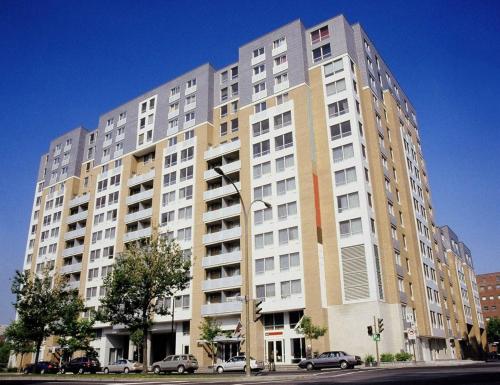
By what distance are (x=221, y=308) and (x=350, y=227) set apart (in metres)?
18.0

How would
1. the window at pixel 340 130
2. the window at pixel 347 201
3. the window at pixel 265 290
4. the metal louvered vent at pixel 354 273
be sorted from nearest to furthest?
the metal louvered vent at pixel 354 273 < the window at pixel 347 201 < the window at pixel 265 290 < the window at pixel 340 130

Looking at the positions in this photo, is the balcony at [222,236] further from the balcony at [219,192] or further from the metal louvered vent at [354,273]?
the metal louvered vent at [354,273]

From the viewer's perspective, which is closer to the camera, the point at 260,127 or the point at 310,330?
the point at 310,330

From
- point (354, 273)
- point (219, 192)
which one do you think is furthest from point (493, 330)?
point (219, 192)

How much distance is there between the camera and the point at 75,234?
7625cm

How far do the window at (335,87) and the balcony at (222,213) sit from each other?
59.2 feet

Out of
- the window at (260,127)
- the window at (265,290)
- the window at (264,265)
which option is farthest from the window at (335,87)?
the window at (265,290)

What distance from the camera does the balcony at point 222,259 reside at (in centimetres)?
5412

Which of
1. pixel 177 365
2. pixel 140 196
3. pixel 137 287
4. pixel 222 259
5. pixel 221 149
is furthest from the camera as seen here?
pixel 140 196

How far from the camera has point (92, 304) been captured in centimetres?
6812

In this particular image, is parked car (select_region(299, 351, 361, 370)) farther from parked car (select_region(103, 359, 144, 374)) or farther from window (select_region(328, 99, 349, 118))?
window (select_region(328, 99, 349, 118))

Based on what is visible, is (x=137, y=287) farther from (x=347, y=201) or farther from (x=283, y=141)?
(x=283, y=141)

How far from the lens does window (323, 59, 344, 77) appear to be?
55.4 m

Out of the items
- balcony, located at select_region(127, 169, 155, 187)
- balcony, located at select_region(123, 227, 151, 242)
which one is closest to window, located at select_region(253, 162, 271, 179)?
balcony, located at select_region(123, 227, 151, 242)
